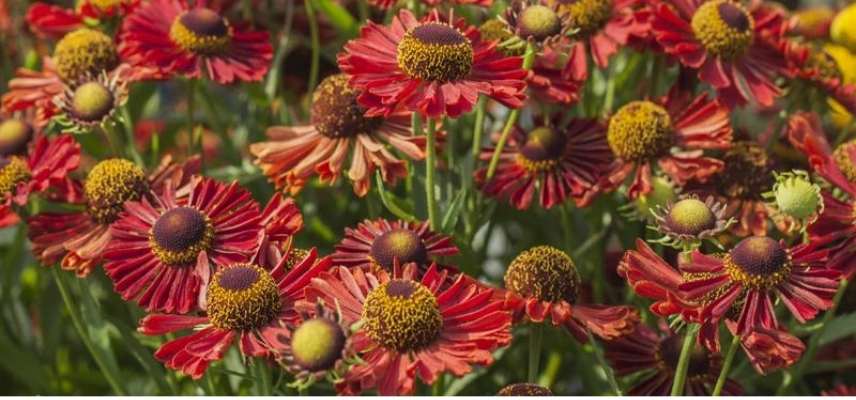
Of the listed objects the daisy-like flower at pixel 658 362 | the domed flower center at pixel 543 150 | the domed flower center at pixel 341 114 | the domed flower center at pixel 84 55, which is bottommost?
the daisy-like flower at pixel 658 362

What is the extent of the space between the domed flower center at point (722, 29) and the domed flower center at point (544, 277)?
361mm

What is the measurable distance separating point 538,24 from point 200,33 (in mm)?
420

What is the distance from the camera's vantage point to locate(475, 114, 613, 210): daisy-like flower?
1254 mm

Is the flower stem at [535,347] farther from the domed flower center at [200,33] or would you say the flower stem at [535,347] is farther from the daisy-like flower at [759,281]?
the domed flower center at [200,33]

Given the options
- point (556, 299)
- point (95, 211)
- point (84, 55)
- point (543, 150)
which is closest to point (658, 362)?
point (556, 299)

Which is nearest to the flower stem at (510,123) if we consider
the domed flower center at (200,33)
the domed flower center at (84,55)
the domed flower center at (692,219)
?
the domed flower center at (692,219)

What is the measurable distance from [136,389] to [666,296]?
716 millimetres

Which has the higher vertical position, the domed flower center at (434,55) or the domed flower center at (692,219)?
the domed flower center at (434,55)

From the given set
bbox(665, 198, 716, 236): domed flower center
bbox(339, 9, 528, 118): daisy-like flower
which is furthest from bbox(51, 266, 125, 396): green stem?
bbox(665, 198, 716, 236): domed flower center

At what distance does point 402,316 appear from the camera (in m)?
0.95

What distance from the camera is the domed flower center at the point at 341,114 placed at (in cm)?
124

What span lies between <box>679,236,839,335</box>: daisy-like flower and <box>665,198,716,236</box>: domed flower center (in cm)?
A: 2

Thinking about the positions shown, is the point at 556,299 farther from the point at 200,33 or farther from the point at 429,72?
the point at 200,33

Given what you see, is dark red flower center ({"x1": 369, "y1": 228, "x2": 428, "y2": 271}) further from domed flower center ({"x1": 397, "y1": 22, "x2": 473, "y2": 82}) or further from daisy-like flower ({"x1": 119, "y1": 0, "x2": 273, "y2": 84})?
daisy-like flower ({"x1": 119, "y1": 0, "x2": 273, "y2": 84})
